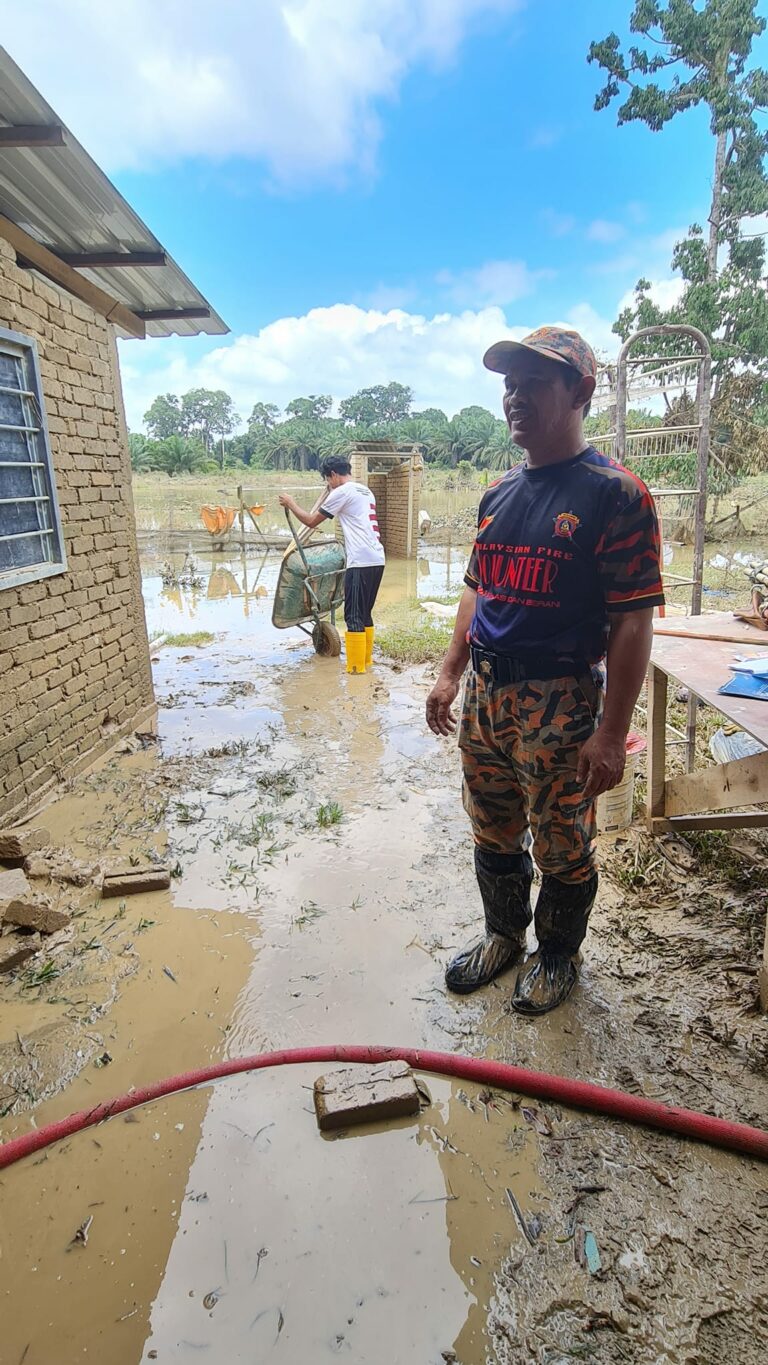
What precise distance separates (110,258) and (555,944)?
186 inches

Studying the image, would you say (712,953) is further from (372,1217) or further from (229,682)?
(229,682)

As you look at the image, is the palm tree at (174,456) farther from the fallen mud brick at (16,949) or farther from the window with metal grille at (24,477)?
the fallen mud brick at (16,949)

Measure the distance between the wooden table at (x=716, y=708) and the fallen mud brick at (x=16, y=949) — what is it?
262 cm

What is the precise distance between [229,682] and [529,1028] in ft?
15.4

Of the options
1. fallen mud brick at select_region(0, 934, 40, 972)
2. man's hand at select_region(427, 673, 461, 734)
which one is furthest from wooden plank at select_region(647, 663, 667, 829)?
fallen mud brick at select_region(0, 934, 40, 972)

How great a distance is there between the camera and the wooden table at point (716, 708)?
7.67 ft

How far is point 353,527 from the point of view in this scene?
586cm

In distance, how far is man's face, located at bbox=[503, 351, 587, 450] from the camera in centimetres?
178

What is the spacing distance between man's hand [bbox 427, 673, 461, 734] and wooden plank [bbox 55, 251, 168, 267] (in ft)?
11.8

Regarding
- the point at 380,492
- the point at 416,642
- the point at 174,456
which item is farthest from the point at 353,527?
the point at 174,456

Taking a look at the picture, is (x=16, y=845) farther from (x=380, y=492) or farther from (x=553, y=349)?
(x=380, y=492)

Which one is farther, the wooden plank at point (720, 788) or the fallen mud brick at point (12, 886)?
the fallen mud brick at point (12, 886)

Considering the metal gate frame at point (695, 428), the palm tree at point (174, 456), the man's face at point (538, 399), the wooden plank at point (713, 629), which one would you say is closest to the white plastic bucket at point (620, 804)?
the metal gate frame at point (695, 428)

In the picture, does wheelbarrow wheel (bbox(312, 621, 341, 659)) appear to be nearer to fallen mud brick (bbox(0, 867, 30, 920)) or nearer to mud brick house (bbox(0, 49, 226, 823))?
mud brick house (bbox(0, 49, 226, 823))
